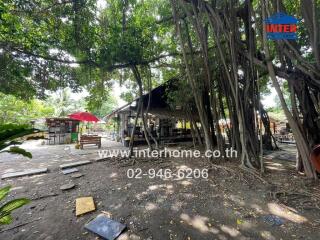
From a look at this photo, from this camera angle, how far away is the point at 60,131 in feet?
41.0

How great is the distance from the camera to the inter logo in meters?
3.85

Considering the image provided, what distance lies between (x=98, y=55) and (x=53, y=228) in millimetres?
4803

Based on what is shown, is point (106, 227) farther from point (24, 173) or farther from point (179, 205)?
point (24, 173)

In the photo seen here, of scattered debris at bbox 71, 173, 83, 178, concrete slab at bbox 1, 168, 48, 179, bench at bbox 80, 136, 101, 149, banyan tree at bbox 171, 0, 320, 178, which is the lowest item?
scattered debris at bbox 71, 173, 83, 178

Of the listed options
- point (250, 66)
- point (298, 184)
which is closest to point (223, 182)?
point (298, 184)

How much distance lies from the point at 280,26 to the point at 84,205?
523cm

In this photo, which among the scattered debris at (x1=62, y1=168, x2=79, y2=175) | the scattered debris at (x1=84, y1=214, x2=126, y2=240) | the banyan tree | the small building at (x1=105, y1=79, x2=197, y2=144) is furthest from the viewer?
the small building at (x1=105, y1=79, x2=197, y2=144)

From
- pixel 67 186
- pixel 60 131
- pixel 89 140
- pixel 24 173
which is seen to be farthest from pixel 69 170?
pixel 60 131

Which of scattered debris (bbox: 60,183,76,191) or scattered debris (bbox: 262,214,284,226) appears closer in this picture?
scattered debris (bbox: 262,214,284,226)

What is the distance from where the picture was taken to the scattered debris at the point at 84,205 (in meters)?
2.84

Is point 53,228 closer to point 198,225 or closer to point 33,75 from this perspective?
point 198,225

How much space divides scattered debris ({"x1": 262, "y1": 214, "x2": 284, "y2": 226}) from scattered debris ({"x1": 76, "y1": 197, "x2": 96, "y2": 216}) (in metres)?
2.56

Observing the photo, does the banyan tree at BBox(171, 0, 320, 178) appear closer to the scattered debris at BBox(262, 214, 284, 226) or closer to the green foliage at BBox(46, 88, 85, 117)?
the scattered debris at BBox(262, 214, 284, 226)

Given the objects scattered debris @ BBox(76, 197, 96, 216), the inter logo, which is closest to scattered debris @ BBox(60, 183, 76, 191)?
scattered debris @ BBox(76, 197, 96, 216)
